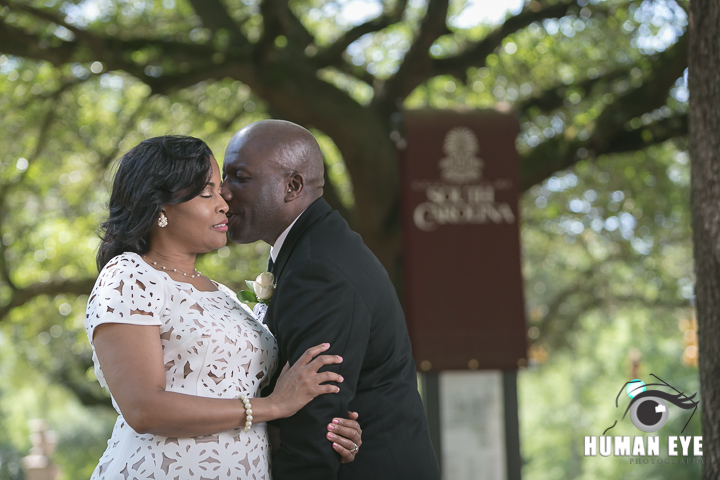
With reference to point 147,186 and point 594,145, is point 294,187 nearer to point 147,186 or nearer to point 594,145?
point 147,186

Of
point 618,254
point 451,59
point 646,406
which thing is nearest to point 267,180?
point 646,406

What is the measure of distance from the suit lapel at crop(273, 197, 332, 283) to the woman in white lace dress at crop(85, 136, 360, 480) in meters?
0.25

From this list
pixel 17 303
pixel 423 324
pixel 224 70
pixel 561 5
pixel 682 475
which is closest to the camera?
pixel 423 324

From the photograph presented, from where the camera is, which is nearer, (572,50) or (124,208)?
(124,208)

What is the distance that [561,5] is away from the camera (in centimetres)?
798

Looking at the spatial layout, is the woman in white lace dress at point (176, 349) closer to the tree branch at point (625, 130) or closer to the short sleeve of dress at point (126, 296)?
the short sleeve of dress at point (126, 296)

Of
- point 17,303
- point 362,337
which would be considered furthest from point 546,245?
point 362,337

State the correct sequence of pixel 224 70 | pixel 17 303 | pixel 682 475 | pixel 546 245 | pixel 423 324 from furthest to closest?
pixel 682 475 → pixel 546 245 → pixel 17 303 → pixel 224 70 → pixel 423 324

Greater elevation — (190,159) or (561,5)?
(561,5)

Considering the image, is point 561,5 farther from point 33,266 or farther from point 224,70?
point 33,266

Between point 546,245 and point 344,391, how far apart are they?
41.2 feet

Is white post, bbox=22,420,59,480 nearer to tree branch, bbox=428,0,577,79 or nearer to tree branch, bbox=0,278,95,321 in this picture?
tree branch, bbox=0,278,95,321

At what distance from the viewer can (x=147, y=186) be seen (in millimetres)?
2338

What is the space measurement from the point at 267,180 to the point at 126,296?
0.73m
